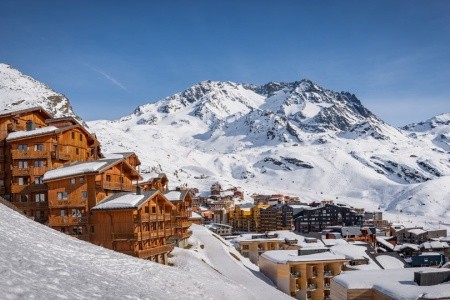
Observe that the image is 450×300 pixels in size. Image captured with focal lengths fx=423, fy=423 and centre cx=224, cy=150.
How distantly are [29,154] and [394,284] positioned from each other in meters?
38.4

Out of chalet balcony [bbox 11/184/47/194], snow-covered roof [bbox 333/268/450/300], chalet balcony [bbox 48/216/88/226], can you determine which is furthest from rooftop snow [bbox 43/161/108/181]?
snow-covered roof [bbox 333/268/450/300]

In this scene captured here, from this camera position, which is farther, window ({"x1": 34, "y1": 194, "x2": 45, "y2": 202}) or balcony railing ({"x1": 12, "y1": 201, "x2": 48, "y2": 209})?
window ({"x1": 34, "y1": 194, "x2": 45, "y2": 202})

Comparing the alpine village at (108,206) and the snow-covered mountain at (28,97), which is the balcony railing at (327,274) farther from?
the snow-covered mountain at (28,97)

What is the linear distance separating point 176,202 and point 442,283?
3306cm

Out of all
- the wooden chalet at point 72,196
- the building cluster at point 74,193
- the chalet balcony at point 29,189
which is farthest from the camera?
the chalet balcony at point 29,189

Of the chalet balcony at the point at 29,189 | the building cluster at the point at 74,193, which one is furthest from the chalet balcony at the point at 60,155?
the chalet balcony at the point at 29,189

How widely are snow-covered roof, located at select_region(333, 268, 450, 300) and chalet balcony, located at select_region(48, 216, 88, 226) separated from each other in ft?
87.9

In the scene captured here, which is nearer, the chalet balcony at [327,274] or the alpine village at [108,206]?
the alpine village at [108,206]

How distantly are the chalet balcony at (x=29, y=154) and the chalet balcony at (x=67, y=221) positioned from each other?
281 inches

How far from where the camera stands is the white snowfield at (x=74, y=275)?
1249 centimetres

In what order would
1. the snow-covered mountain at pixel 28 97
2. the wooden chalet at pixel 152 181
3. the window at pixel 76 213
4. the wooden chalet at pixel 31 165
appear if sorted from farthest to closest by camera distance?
the snow-covered mountain at pixel 28 97 → the wooden chalet at pixel 152 181 → the wooden chalet at pixel 31 165 → the window at pixel 76 213

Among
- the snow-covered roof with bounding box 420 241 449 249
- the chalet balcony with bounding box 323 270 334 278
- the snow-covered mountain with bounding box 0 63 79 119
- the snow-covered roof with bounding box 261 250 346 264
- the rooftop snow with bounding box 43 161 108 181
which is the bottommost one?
the snow-covered roof with bounding box 420 241 449 249

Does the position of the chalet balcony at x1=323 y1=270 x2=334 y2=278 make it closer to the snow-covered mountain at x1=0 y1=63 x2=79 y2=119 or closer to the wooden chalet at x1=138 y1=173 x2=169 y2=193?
the wooden chalet at x1=138 y1=173 x2=169 y2=193

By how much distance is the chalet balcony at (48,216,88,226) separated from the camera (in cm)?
4231
